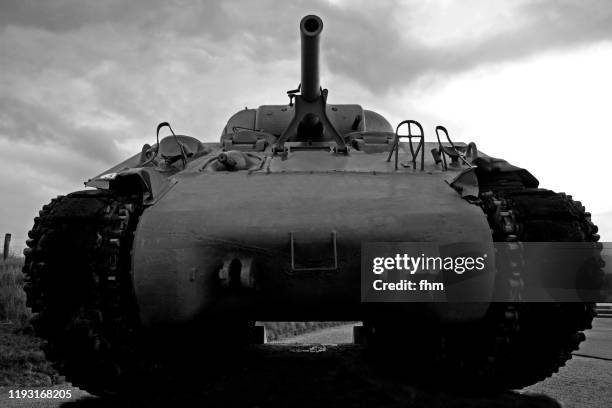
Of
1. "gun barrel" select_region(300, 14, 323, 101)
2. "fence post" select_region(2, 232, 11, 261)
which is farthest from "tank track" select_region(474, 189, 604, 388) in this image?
"fence post" select_region(2, 232, 11, 261)

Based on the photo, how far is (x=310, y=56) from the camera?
6.31 meters

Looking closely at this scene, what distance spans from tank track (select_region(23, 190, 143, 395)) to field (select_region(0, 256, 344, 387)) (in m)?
2.79

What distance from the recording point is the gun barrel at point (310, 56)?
603 cm

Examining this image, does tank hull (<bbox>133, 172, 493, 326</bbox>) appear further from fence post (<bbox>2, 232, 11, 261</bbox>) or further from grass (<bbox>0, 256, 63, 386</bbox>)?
fence post (<bbox>2, 232, 11, 261</bbox>)

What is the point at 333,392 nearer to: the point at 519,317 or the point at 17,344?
the point at 519,317

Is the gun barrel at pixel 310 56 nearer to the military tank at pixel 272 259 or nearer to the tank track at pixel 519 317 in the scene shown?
the military tank at pixel 272 259

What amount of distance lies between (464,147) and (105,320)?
12.3ft

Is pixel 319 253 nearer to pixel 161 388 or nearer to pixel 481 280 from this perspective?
pixel 481 280

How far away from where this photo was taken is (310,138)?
700 cm

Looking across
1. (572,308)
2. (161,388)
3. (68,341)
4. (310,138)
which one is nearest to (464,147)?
(310,138)

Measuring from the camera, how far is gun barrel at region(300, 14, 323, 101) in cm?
603

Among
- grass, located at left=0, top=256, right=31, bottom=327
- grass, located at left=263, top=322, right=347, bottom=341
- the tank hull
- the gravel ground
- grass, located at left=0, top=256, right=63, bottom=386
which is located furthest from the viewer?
grass, located at left=263, top=322, right=347, bottom=341

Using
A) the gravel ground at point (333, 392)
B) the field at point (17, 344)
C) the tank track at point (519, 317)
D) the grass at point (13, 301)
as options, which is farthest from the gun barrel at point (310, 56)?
the grass at point (13, 301)

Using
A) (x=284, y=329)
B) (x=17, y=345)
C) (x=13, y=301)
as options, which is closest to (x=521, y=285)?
(x=17, y=345)
